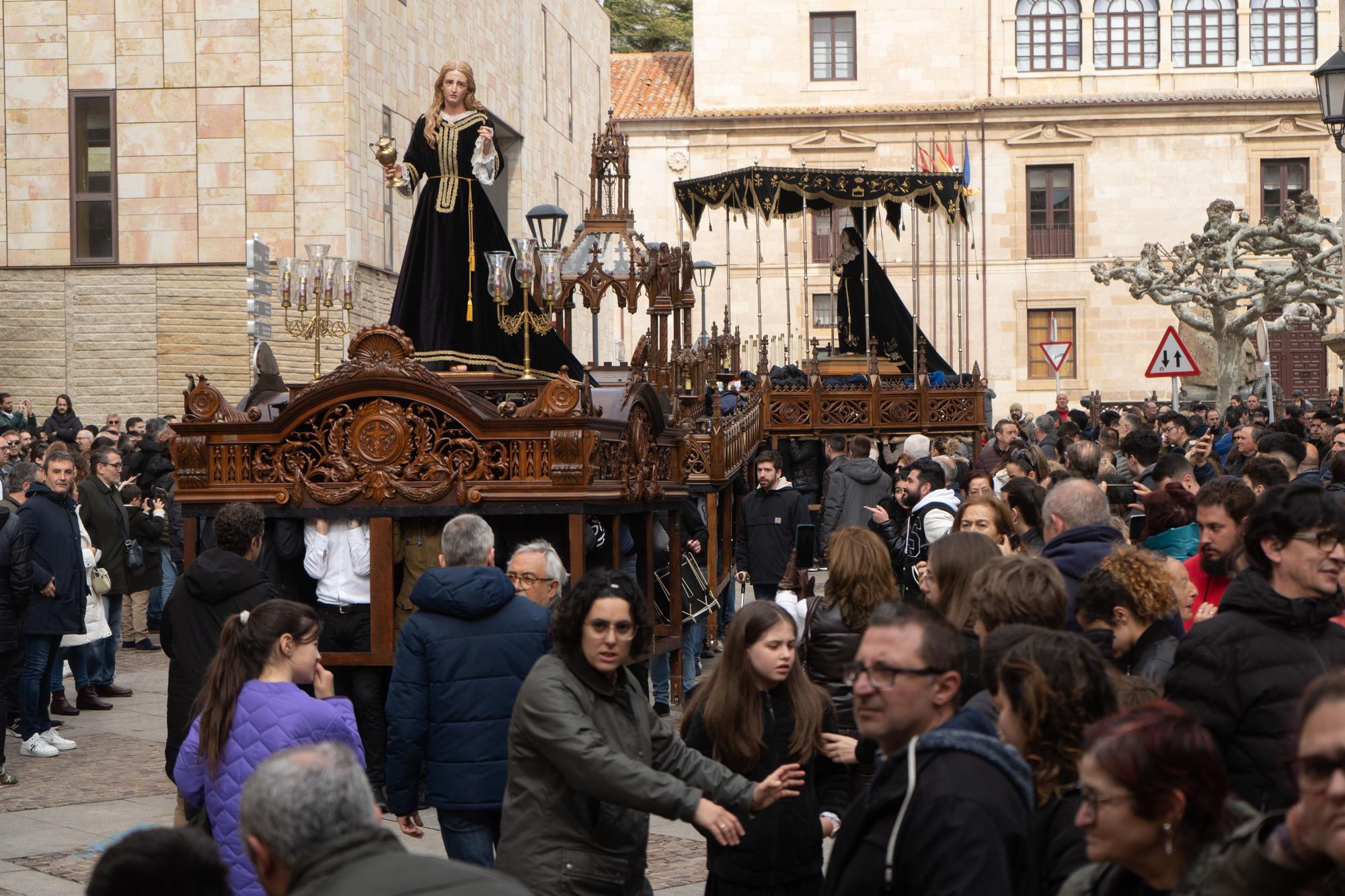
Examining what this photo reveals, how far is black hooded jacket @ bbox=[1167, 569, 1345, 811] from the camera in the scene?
4.46 m

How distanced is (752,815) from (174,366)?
22890mm

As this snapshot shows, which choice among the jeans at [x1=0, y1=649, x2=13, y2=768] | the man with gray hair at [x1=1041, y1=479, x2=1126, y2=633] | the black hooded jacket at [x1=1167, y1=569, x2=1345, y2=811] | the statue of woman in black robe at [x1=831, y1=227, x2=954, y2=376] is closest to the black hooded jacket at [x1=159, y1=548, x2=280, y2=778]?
the jeans at [x1=0, y1=649, x2=13, y2=768]

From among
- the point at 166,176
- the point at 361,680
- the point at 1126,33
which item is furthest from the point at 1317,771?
the point at 1126,33

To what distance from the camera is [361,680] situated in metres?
9.45

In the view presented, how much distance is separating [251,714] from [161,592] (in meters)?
12.3

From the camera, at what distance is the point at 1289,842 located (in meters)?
2.74

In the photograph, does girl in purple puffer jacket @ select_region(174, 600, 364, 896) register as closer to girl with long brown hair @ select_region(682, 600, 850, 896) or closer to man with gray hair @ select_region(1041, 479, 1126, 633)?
girl with long brown hair @ select_region(682, 600, 850, 896)

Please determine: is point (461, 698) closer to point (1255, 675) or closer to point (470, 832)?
point (470, 832)

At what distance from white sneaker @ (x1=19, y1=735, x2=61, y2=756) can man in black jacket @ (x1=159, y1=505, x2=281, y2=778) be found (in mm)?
3731

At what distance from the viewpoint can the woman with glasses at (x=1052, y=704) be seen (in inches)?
149

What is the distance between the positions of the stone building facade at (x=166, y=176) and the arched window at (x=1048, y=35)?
82.1ft

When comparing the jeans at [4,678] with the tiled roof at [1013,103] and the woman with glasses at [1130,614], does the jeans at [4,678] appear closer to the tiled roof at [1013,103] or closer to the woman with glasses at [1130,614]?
the woman with glasses at [1130,614]

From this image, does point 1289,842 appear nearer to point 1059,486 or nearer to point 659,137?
point 1059,486

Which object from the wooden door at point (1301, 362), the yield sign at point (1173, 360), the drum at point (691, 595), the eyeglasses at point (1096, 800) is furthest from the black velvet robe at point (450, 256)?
the wooden door at point (1301, 362)
